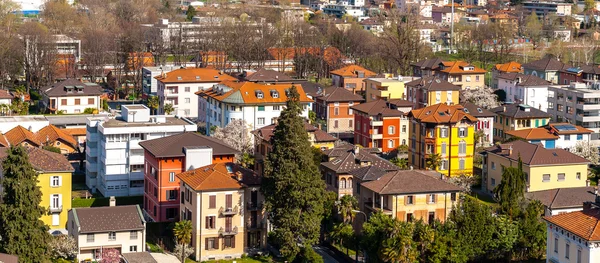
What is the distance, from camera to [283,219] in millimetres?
47000

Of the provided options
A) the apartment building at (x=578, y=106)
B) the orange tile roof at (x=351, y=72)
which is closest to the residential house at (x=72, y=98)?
the orange tile roof at (x=351, y=72)

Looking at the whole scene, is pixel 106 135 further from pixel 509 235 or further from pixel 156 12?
pixel 156 12

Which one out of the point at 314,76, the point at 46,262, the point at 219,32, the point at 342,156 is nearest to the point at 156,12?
the point at 219,32

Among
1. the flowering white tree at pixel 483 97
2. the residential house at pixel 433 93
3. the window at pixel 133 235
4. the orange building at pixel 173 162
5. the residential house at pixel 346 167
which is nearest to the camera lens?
the window at pixel 133 235

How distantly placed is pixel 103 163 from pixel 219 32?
4854cm

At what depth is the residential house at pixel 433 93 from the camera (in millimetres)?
73912

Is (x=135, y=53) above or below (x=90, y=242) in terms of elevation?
above

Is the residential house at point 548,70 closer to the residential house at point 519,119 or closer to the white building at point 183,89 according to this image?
the residential house at point 519,119

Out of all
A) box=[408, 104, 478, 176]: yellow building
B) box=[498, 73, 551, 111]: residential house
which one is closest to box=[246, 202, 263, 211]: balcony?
box=[408, 104, 478, 176]: yellow building

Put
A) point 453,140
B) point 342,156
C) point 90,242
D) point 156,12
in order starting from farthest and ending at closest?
point 156,12
point 453,140
point 342,156
point 90,242

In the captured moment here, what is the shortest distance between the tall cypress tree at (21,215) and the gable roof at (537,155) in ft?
77.4

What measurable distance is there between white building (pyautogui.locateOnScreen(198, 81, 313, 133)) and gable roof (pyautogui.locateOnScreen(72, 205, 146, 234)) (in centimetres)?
2112

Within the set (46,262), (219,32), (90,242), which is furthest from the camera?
(219,32)

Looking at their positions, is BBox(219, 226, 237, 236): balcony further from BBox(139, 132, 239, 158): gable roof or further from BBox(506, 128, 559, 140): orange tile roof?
BBox(506, 128, 559, 140): orange tile roof
